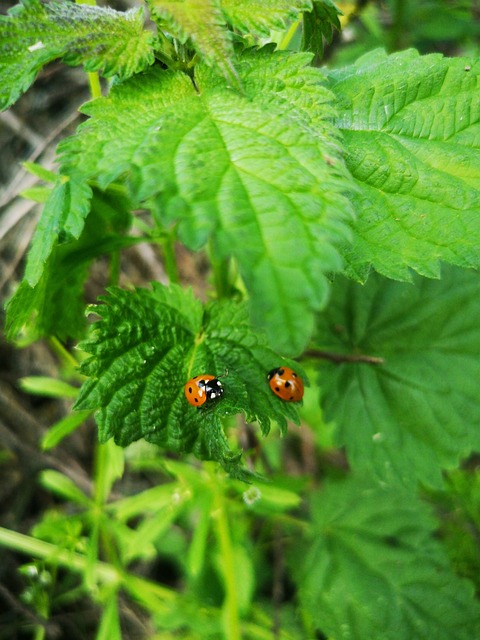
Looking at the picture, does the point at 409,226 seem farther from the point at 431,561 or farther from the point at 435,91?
the point at 431,561

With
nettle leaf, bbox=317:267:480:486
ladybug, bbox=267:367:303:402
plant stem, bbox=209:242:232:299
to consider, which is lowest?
nettle leaf, bbox=317:267:480:486

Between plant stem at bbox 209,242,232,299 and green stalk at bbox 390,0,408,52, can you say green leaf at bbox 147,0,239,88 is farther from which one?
green stalk at bbox 390,0,408,52

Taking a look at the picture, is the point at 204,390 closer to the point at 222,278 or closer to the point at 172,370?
the point at 172,370

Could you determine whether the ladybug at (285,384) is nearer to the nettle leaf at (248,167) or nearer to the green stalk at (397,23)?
the nettle leaf at (248,167)

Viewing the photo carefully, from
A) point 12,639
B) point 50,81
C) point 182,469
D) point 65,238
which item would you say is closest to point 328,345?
point 182,469

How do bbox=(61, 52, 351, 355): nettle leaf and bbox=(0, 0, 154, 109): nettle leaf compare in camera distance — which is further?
bbox=(0, 0, 154, 109): nettle leaf

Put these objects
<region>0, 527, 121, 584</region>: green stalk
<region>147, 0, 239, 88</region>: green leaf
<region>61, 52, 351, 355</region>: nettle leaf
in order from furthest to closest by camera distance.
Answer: <region>0, 527, 121, 584</region>: green stalk < <region>147, 0, 239, 88</region>: green leaf < <region>61, 52, 351, 355</region>: nettle leaf

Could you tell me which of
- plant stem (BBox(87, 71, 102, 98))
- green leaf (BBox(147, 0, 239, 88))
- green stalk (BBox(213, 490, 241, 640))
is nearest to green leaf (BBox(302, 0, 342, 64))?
green leaf (BBox(147, 0, 239, 88))
